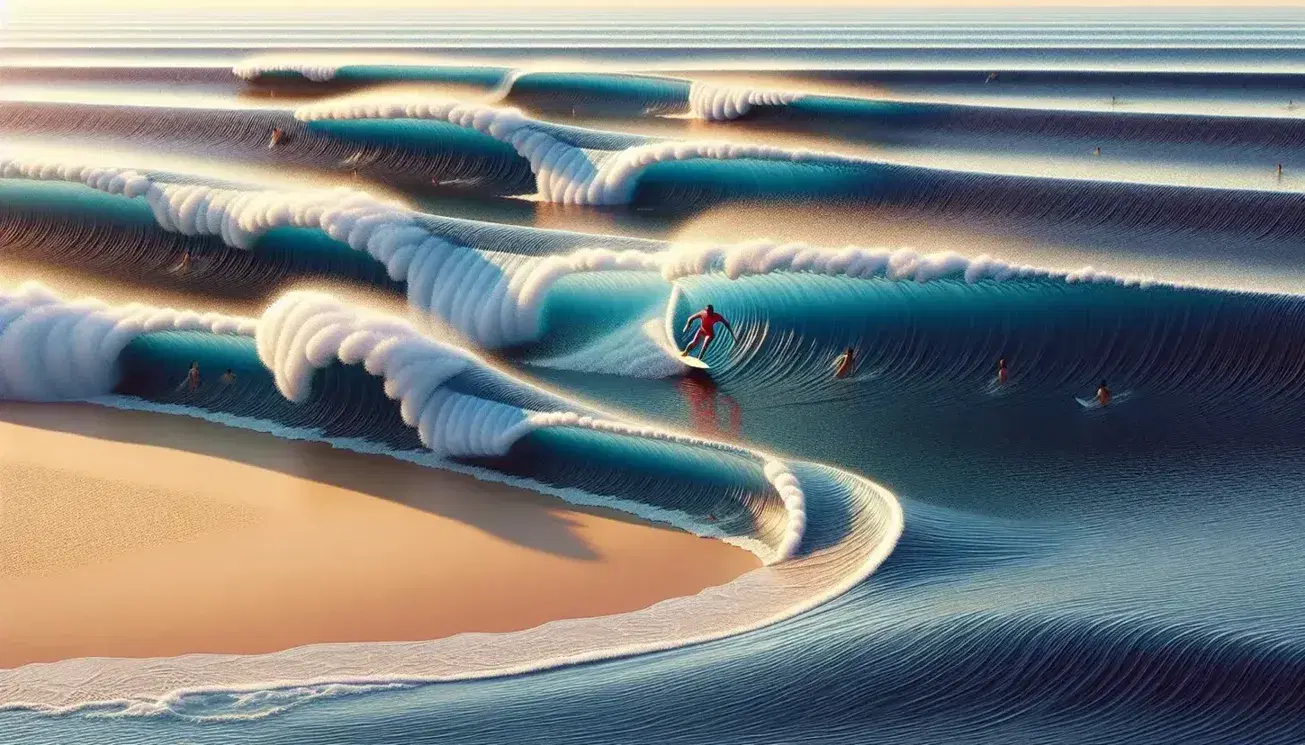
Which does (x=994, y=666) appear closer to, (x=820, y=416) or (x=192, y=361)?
(x=820, y=416)

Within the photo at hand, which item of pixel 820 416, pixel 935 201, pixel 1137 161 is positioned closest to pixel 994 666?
pixel 820 416

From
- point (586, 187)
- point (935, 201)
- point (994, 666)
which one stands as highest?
point (586, 187)

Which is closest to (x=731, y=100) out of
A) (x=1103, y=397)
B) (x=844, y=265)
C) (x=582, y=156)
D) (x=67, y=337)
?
(x=582, y=156)

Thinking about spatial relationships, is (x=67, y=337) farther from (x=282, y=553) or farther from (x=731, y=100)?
(x=731, y=100)

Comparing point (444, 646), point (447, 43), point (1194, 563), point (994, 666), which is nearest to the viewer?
point (994, 666)

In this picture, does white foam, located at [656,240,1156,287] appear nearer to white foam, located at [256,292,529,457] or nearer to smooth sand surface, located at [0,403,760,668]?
white foam, located at [256,292,529,457]

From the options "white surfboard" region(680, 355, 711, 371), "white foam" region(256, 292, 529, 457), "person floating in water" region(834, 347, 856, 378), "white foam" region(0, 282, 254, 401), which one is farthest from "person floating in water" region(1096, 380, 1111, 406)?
"white foam" region(0, 282, 254, 401)
